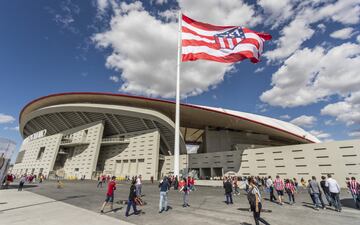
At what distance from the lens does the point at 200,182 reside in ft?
91.9

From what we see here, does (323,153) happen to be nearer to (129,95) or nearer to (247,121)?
(247,121)

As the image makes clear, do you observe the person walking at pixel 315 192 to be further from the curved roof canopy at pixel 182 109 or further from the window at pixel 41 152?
the window at pixel 41 152

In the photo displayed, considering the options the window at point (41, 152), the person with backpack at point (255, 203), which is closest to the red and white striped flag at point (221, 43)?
Result: the person with backpack at point (255, 203)

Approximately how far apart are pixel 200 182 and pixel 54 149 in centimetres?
3556

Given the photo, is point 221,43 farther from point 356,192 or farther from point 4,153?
point 4,153

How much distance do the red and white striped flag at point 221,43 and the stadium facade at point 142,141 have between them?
1795 centimetres

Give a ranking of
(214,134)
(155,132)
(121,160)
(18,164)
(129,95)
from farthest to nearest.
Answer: (18,164)
(214,134)
(121,160)
(155,132)
(129,95)

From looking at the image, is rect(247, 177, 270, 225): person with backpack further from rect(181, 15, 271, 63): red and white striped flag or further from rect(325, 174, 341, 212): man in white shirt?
rect(181, 15, 271, 63): red and white striped flag

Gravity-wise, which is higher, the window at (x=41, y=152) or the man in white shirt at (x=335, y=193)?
the window at (x=41, y=152)

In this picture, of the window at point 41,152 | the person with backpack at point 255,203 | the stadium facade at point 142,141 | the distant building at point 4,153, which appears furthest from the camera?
the window at point 41,152

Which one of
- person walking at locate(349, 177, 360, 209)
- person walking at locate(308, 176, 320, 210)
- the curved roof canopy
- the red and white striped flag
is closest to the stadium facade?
the curved roof canopy

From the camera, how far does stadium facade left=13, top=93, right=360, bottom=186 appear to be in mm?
31531

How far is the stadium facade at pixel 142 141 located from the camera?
31.5 m

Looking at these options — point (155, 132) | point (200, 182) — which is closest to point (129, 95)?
point (155, 132)
